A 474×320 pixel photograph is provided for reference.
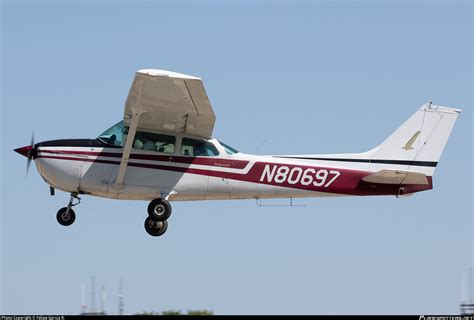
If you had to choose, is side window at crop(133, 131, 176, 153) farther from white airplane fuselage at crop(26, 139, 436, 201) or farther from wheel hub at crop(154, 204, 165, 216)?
wheel hub at crop(154, 204, 165, 216)

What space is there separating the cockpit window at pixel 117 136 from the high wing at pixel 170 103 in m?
0.22

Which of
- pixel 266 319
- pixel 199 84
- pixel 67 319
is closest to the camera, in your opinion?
pixel 266 319

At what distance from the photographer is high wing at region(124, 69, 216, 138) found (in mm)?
14797

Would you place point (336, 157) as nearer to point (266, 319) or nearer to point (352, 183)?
point (352, 183)

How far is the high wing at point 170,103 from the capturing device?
14797 millimetres

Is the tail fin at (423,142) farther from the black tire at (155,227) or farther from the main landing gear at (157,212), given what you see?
the black tire at (155,227)

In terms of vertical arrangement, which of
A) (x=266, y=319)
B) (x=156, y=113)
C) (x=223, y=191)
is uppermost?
(x=156, y=113)

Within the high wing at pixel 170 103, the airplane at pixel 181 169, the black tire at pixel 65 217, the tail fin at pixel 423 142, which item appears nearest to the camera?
the high wing at pixel 170 103

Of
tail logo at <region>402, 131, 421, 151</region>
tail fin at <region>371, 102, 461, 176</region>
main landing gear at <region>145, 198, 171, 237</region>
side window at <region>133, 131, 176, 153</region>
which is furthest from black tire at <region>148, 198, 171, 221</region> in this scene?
tail logo at <region>402, 131, 421, 151</region>

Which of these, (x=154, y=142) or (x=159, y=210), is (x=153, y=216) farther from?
(x=154, y=142)

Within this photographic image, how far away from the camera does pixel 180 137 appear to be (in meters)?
16.4

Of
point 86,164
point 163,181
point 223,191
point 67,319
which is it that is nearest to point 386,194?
point 223,191

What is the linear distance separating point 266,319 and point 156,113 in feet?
18.4

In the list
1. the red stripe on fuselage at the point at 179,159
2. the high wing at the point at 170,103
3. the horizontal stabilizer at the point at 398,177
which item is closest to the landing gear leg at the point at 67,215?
the red stripe on fuselage at the point at 179,159
